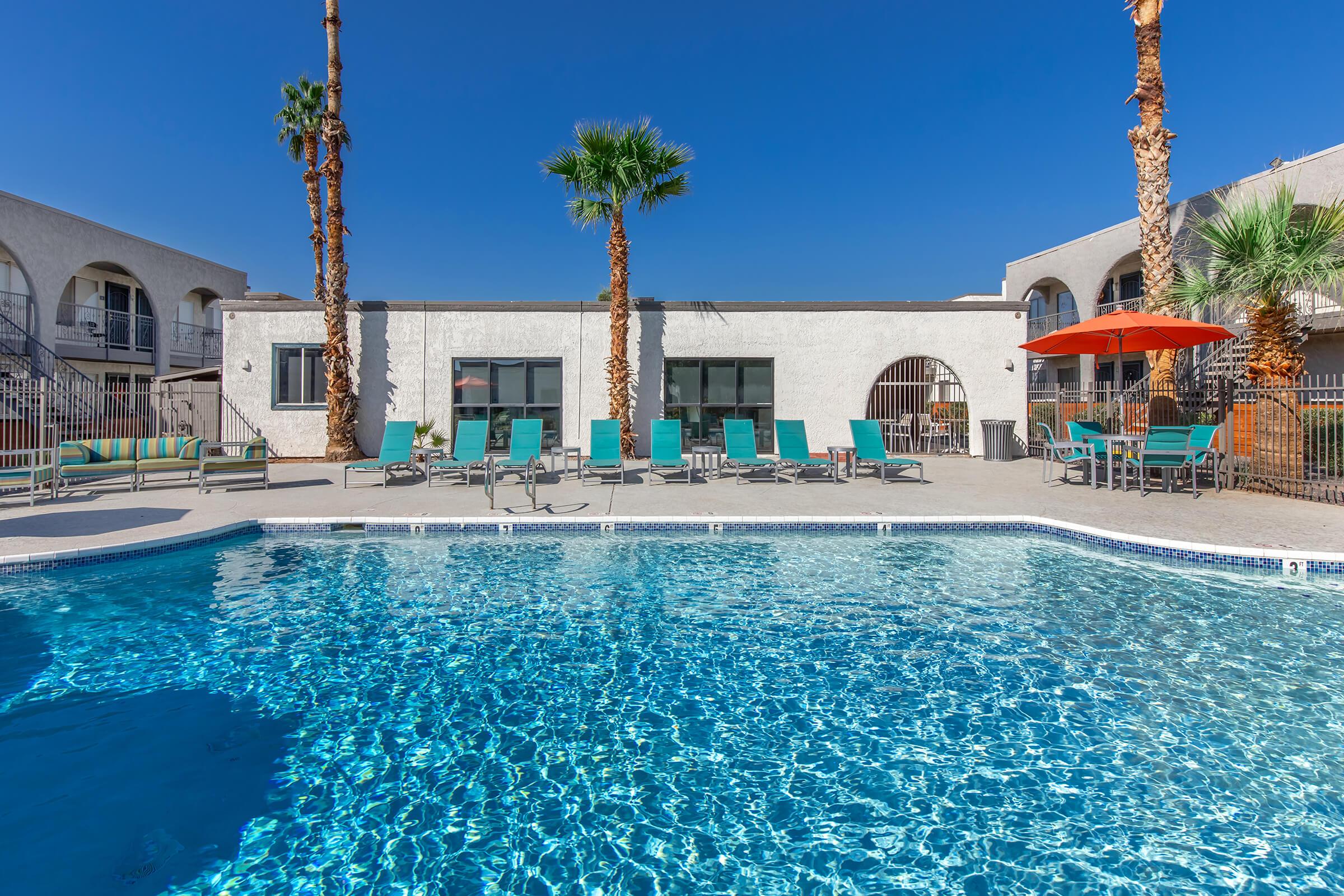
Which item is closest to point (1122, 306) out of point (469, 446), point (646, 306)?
point (646, 306)

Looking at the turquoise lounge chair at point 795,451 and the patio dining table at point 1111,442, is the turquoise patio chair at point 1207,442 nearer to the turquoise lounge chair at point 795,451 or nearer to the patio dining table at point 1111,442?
the patio dining table at point 1111,442

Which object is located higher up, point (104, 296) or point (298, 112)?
point (298, 112)

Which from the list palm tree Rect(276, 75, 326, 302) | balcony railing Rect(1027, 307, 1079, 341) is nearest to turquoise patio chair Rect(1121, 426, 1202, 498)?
balcony railing Rect(1027, 307, 1079, 341)

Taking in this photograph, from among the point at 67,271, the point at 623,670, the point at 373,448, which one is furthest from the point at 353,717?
the point at 67,271

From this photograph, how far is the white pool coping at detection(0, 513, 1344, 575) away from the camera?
624 centimetres

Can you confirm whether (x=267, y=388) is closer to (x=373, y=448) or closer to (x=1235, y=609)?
(x=373, y=448)

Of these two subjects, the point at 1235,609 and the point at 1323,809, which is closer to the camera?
the point at 1323,809

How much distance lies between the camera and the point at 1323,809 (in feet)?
8.57

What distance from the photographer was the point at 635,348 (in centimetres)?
1504

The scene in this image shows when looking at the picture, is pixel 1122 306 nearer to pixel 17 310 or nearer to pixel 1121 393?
pixel 1121 393

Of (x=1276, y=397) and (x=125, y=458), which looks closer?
(x=1276, y=397)

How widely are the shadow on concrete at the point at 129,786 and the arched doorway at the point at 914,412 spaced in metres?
13.9

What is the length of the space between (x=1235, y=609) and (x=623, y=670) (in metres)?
4.90

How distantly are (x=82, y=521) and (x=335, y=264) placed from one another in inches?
332
